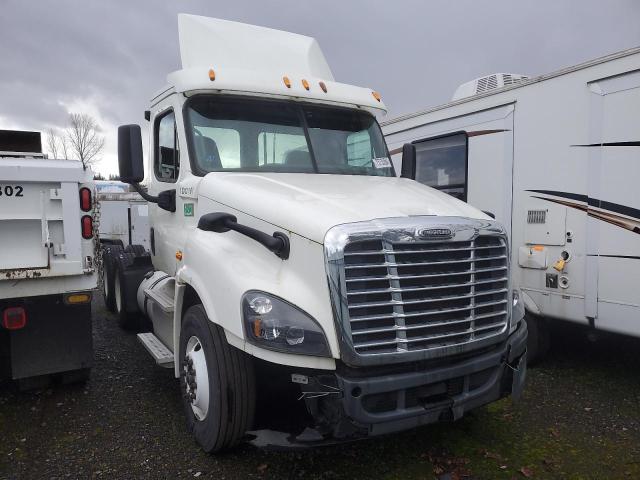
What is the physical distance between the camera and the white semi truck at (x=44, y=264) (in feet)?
12.8

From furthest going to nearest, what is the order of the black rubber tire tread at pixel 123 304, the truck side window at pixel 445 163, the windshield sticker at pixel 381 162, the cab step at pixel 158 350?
1. the black rubber tire tread at pixel 123 304
2. the truck side window at pixel 445 163
3. the windshield sticker at pixel 381 162
4. the cab step at pixel 158 350

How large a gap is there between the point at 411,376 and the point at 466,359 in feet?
1.66

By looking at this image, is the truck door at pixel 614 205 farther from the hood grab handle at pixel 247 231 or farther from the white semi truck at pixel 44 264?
the white semi truck at pixel 44 264

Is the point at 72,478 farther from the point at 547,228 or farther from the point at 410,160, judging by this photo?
the point at 547,228

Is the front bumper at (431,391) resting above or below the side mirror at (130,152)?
below

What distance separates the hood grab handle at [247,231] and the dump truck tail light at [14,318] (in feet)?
6.01

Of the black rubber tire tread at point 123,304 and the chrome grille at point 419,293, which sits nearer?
the chrome grille at point 419,293

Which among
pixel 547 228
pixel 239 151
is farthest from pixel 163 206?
pixel 547 228

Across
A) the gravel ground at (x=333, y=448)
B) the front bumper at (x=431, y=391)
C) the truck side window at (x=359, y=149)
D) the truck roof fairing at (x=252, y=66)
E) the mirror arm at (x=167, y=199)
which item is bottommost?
the gravel ground at (x=333, y=448)

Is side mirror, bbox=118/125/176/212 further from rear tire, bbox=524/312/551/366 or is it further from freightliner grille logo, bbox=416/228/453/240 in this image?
rear tire, bbox=524/312/551/366

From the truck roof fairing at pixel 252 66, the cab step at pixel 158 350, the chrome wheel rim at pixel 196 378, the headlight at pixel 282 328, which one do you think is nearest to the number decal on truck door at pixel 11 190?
the truck roof fairing at pixel 252 66

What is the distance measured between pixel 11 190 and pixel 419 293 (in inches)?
126

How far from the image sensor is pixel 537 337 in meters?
5.45

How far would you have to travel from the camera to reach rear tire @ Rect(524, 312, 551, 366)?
17.8 feet
